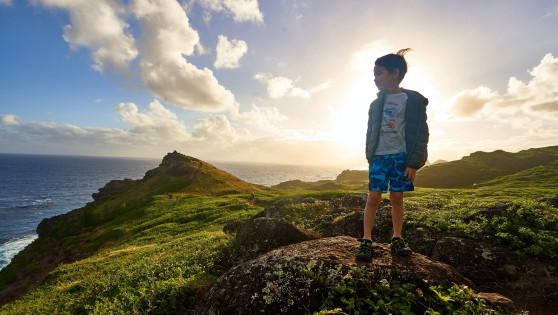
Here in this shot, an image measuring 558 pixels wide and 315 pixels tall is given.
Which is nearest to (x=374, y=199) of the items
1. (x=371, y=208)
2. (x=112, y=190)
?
(x=371, y=208)

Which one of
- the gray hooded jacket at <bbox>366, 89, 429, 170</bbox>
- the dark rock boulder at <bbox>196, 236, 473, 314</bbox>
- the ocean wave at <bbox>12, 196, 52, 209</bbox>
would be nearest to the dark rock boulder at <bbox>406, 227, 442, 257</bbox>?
the dark rock boulder at <bbox>196, 236, 473, 314</bbox>

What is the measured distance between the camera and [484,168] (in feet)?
295

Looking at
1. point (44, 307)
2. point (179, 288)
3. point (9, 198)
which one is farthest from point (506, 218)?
point (9, 198)

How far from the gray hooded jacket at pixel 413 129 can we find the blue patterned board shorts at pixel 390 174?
0.54 ft

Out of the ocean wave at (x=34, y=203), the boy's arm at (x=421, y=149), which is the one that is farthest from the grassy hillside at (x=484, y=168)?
the ocean wave at (x=34, y=203)

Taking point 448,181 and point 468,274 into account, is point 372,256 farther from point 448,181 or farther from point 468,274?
point 448,181

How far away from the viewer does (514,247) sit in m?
5.78

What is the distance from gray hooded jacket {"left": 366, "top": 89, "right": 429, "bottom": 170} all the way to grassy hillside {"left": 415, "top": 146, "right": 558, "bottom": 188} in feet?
302

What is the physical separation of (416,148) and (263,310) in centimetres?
428

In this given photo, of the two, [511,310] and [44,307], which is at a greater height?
[511,310]

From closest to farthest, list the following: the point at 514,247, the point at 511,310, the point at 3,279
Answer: the point at 511,310
the point at 514,247
the point at 3,279

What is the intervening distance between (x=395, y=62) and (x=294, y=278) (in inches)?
199

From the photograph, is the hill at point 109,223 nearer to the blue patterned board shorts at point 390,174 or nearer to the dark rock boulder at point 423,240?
the dark rock boulder at point 423,240

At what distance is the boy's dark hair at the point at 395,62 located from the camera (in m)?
5.29
